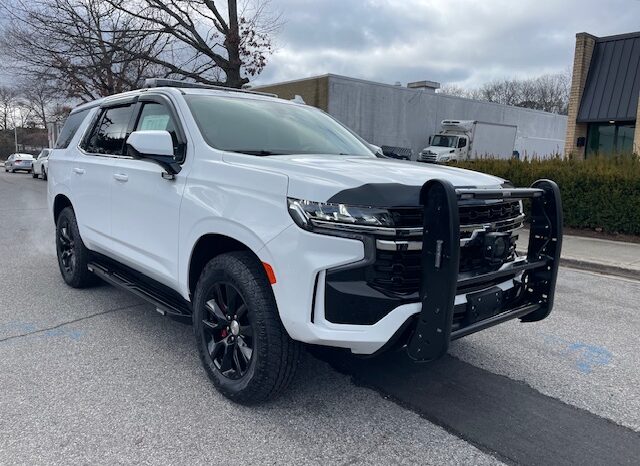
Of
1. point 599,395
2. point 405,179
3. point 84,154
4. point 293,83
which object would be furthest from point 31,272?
point 293,83

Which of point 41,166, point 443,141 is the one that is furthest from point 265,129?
point 41,166

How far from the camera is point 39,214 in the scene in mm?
12602

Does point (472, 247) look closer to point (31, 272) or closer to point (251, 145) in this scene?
point (251, 145)

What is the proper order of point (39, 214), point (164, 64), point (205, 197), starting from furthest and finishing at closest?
point (164, 64) < point (39, 214) < point (205, 197)

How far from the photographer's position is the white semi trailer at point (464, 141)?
2530cm

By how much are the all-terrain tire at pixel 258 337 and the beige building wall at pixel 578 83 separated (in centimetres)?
1710

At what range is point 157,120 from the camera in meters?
4.12

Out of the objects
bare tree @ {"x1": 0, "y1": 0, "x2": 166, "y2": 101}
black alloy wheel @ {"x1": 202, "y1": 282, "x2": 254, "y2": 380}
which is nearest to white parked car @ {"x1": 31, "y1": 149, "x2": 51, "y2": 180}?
bare tree @ {"x1": 0, "y1": 0, "x2": 166, "y2": 101}

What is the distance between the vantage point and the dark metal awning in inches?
659

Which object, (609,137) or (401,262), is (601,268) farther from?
(609,137)

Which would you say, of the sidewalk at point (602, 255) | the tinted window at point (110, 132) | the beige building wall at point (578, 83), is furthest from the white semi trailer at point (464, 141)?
the tinted window at point (110, 132)

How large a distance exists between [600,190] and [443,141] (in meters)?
16.4

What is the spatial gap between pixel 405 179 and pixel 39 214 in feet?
40.0

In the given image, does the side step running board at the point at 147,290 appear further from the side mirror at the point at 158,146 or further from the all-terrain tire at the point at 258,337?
the side mirror at the point at 158,146
